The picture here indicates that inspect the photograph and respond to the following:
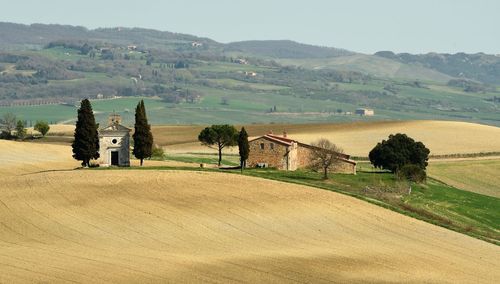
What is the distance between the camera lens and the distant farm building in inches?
4446

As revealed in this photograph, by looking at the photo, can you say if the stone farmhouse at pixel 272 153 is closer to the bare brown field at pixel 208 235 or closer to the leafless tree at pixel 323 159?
Answer: the leafless tree at pixel 323 159

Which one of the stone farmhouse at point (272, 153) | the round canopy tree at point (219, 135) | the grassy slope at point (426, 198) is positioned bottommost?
the grassy slope at point (426, 198)

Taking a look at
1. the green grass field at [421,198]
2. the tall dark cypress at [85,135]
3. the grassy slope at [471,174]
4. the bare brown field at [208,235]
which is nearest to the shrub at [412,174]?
the green grass field at [421,198]

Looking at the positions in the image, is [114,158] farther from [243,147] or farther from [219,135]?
[219,135]

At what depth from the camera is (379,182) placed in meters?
121

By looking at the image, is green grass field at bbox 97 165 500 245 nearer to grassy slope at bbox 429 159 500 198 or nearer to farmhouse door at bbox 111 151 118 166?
grassy slope at bbox 429 159 500 198

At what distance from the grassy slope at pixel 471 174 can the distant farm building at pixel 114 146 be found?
4872 centimetres

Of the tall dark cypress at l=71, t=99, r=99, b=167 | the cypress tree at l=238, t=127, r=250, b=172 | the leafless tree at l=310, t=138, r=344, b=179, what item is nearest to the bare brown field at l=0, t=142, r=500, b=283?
the tall dark cypress at l=71, t=99, r=99, b=167

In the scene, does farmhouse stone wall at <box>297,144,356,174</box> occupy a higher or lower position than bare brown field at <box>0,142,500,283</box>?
lower

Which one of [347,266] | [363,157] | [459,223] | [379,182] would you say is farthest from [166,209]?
[363,157]

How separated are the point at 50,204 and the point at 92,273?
26.6 meters

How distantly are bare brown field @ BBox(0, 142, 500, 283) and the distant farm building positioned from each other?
10392mm

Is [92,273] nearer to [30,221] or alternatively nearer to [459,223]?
[30,221]

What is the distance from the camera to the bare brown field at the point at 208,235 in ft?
201
